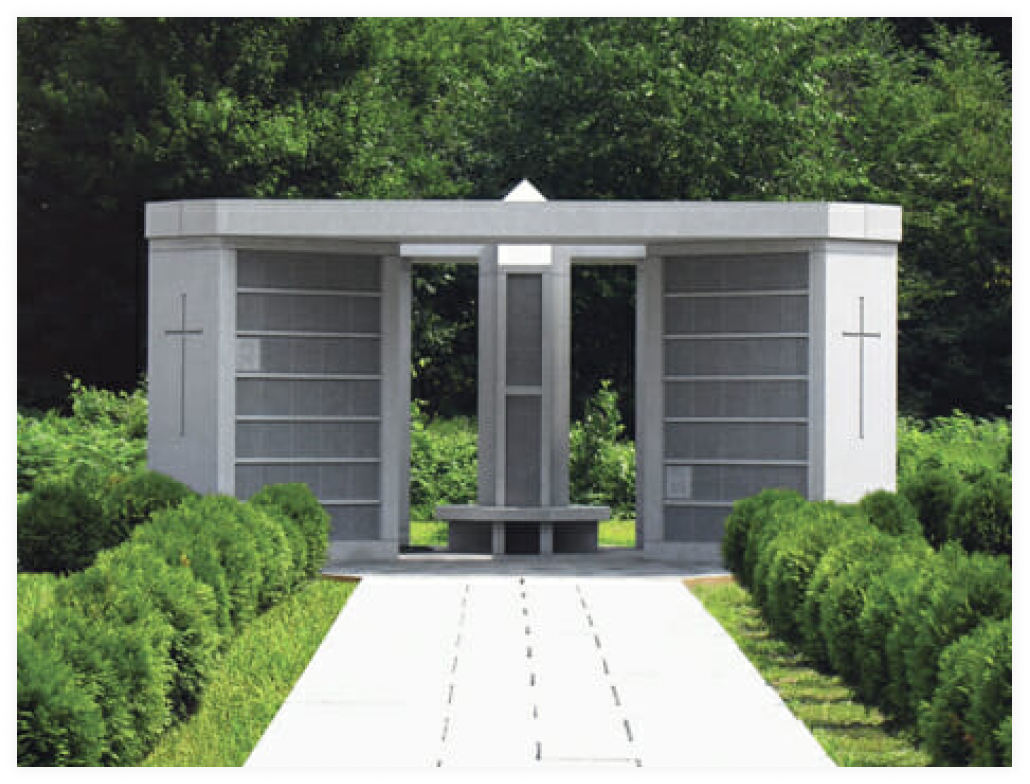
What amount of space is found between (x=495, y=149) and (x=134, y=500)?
19756 mm

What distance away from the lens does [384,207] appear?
16.6 m

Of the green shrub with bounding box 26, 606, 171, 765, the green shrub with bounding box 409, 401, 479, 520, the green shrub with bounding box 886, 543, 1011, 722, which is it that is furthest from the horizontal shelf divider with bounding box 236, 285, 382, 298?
the green shrub with bounding box 886, 543, 1011, 722

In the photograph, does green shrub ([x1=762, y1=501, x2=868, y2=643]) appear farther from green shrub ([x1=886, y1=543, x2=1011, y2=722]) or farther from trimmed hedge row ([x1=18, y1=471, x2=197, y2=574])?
trimmed hedge row ([x1=18, y1=471, x2=197, y2=574])

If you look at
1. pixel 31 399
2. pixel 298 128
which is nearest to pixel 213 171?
pixel 298 128

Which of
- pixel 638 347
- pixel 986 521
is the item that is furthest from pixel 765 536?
pixel 638 347

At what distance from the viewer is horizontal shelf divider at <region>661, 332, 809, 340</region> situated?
17.2 meters

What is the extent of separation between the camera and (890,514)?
46.1ft

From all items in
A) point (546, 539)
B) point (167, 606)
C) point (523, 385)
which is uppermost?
point (523, 385)

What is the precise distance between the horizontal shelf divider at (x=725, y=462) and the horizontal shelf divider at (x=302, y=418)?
3.23 meters

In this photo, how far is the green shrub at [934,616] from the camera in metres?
8.27

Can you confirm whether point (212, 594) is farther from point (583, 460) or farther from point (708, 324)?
point (583, 460)

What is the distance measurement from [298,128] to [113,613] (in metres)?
22.6

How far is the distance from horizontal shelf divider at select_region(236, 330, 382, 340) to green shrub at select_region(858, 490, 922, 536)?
593cm

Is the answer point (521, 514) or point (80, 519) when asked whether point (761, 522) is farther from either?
point (80, 519)
